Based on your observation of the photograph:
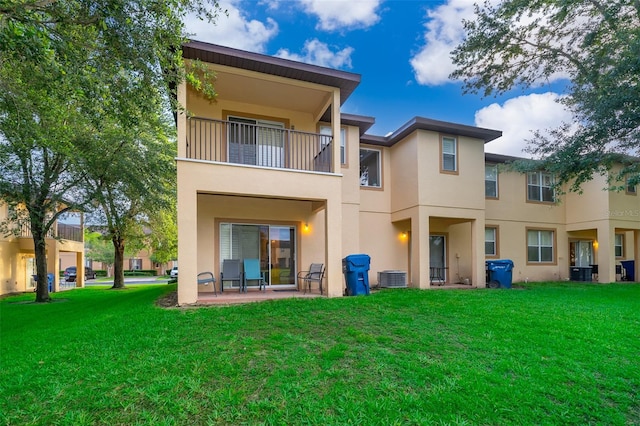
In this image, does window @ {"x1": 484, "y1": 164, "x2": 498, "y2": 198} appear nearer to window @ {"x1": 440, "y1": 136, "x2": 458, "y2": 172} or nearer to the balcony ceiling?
window @ {"x1": 440, "y1": 136, "x2": 458, "y2": 172}

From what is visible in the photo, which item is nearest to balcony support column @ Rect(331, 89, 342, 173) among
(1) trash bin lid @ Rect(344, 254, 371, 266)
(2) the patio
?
(1) trash bin lid @ Rect(344, 254, 371, 266)

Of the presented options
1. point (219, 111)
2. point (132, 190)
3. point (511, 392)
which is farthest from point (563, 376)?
point (132, 190)

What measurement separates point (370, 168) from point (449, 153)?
2932mm

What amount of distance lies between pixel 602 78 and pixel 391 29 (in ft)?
26.8

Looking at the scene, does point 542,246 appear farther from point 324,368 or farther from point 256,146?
point 324,368

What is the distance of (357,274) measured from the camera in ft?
32.4

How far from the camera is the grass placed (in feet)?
11.7

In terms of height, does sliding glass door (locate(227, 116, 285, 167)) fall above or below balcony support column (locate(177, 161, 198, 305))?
above

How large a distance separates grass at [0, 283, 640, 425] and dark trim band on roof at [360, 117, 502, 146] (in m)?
6.99

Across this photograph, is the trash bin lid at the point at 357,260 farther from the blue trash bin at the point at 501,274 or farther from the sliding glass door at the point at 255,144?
the blue trash bin at the point at 501,274

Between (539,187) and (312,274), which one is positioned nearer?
(312,274)

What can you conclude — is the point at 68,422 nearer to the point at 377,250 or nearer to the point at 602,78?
the point at 377,250

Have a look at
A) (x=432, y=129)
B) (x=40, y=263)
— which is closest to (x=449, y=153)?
(x=432, y=129)

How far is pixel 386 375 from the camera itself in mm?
4328
